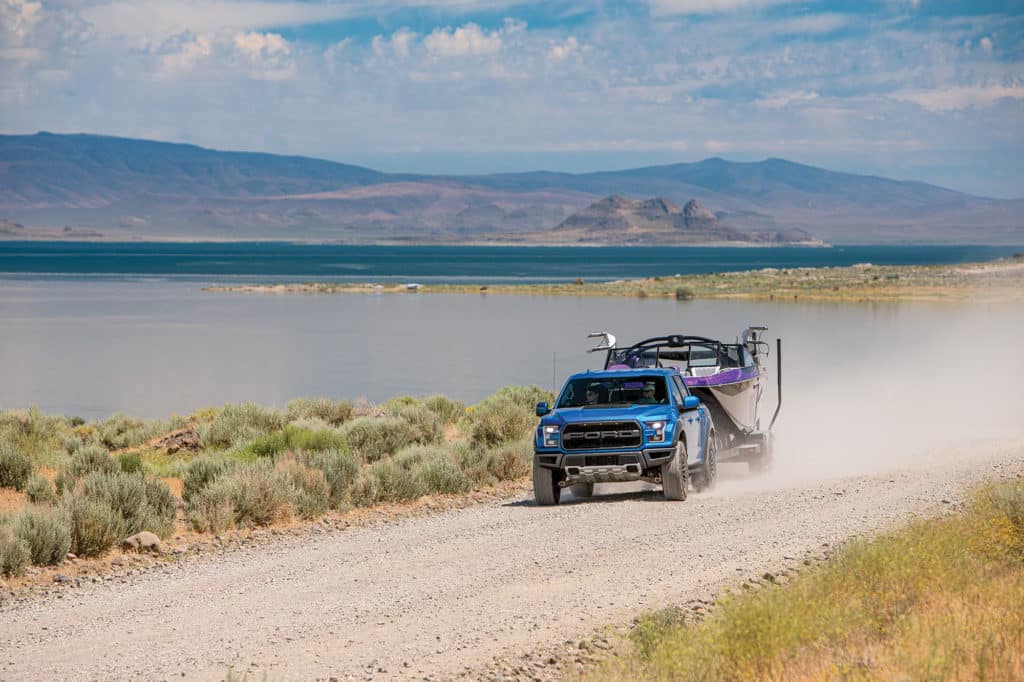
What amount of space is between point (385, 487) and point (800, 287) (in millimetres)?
93690

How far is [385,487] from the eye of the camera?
1783 cm

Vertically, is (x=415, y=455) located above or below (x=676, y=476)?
below

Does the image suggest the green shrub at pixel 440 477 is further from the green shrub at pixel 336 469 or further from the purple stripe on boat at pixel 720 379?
the purple stripe on boat at pixel 720 379

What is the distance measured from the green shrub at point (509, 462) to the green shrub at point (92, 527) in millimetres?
6817

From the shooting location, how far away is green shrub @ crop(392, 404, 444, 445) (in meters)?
23.3

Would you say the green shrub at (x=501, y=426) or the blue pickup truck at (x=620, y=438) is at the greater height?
the blue pickup truck at (x=620, y=438)

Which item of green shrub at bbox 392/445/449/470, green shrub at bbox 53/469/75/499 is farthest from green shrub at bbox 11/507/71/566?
green shrub at bbox 392/445/449/470

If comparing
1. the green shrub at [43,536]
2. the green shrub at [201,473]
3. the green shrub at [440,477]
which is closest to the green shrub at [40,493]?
the green shrub at [201,473]

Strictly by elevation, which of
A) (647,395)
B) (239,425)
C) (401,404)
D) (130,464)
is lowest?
(401,404)

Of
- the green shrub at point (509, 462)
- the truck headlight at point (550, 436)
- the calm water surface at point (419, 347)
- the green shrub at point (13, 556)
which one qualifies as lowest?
the calm water surface at point (419, 347)

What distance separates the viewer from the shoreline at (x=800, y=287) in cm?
9612

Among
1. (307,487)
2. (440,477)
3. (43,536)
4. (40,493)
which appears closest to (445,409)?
(440,477)

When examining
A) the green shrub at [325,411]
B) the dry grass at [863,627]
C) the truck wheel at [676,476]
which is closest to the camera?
the dry grass at [863,627]

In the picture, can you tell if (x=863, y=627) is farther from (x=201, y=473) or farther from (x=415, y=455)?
(x=415, y=455)
